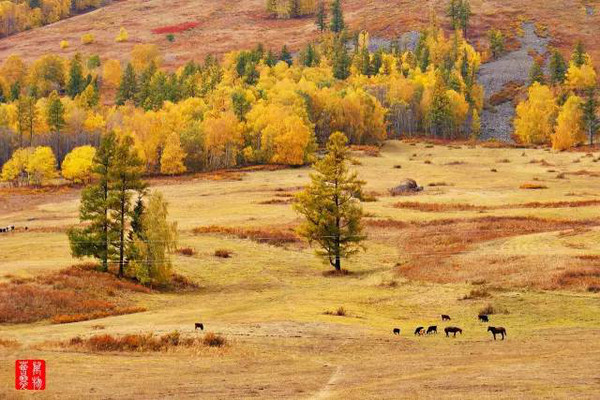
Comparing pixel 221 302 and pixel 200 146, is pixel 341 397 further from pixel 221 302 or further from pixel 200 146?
pixel 200 146

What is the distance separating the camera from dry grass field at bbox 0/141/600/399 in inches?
962

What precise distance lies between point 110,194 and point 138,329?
22.6 meters

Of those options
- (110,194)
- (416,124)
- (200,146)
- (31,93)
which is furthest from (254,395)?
(31,93)

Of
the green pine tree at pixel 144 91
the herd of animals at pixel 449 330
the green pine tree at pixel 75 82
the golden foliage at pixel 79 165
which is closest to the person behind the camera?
the herd of animals at pixel 449 330

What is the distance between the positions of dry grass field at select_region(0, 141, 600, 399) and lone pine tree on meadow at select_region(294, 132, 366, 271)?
2043 millimetres

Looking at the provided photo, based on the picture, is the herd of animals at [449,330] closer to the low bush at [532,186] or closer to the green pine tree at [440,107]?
the low bush at [532,186]

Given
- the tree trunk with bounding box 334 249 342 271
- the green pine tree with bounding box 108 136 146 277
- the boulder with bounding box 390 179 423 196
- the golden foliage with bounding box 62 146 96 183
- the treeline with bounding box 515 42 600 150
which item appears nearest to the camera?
the green pine tree with bounding box 108 136 146 277

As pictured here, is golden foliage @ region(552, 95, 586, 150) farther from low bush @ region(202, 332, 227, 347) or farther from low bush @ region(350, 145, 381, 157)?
low bush @ region(202, 332, 227, 347)

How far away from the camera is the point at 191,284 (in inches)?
2066

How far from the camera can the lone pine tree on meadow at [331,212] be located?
58812 mm

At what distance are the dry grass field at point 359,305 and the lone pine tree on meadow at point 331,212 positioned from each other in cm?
204

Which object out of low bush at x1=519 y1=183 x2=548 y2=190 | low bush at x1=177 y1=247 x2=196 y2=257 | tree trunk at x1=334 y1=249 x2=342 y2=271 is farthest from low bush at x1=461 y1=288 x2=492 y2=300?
low bush at x1=519 y1=183 x2=548 y2=190

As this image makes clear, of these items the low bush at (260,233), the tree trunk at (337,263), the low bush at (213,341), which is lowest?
the low bush at (260,233)

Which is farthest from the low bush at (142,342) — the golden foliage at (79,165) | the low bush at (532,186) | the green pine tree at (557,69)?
the green pine tree at (557,69)
